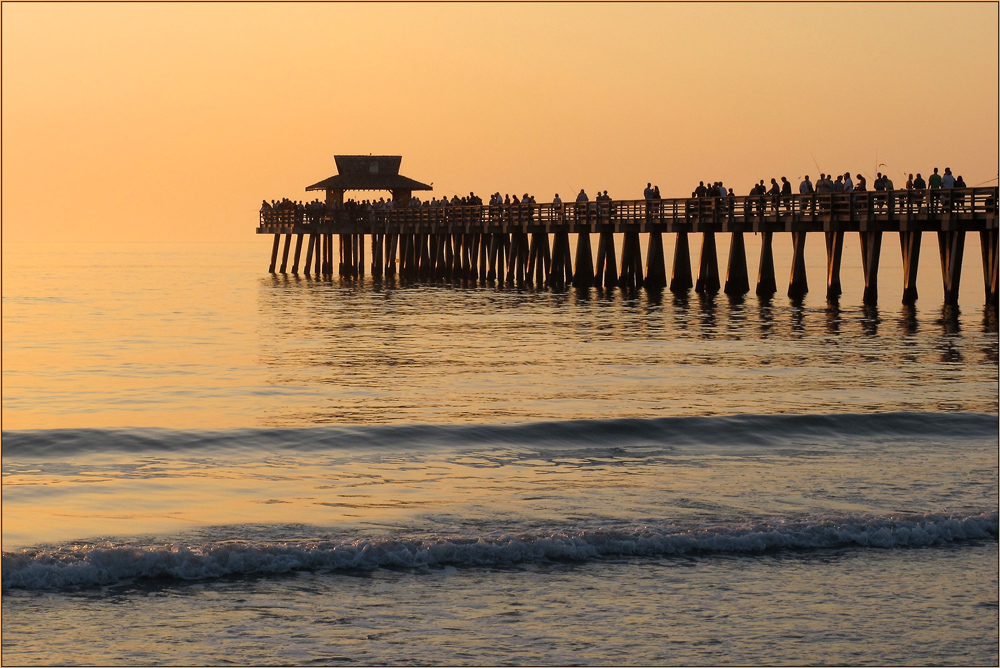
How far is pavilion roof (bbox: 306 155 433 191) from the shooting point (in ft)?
221

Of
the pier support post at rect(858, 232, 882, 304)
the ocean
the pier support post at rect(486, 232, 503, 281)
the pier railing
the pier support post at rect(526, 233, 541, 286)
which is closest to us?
the ocean

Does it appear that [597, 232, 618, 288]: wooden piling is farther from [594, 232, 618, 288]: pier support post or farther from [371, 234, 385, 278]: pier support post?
[371, 234, 385, 278]: pier support post

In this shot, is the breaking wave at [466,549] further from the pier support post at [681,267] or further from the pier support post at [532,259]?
the pier support post at [532,259]

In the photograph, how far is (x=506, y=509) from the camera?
1017 cm

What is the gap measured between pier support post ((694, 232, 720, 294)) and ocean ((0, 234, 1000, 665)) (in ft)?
55.5

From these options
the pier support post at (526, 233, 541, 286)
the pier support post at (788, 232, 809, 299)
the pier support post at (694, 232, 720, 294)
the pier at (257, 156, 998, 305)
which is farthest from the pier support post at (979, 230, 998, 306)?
the pier support post at (526, 233, 541, 286)

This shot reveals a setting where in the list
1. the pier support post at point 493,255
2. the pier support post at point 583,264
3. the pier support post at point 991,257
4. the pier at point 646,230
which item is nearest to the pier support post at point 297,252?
the pier at point 646,230

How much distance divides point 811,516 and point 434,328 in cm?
2061

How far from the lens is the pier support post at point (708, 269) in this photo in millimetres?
40281

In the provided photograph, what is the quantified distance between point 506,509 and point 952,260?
24948mm

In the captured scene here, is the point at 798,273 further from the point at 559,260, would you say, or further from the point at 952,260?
the point at 559,260

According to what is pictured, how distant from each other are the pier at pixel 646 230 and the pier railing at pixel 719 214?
0.03 m

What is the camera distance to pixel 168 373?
71.2 feet

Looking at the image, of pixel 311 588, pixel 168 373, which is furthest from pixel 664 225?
pixel 311 588
